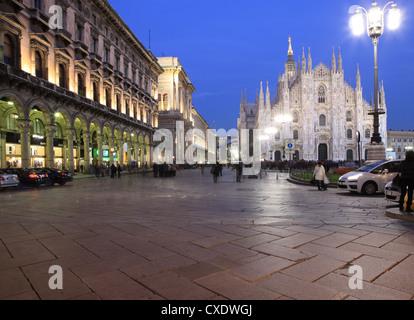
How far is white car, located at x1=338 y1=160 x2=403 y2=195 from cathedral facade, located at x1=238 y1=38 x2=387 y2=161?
5384 centimetres

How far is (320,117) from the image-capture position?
7025 centimetres

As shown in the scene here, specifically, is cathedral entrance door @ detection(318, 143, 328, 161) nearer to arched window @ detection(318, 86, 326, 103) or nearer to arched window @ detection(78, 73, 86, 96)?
arched window @ detection(318, 86, 326, 103)

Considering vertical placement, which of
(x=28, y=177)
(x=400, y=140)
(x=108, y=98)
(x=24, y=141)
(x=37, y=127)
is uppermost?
(x=108, y=98)

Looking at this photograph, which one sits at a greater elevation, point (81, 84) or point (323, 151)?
point (81, 84)

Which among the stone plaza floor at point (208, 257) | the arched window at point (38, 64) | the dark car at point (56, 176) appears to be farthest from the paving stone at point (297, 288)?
the arched window at point (38, 64)

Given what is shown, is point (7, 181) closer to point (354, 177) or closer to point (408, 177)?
point (354, 177)

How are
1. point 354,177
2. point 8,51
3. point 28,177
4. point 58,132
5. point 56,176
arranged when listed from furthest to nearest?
point 58,132, point 8,51, point 56,176, point 28,177, point 354,177

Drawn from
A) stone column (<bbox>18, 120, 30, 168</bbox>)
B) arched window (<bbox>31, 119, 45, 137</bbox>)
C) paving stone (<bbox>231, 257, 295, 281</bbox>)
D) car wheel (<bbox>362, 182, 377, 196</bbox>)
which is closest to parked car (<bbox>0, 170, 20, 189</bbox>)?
stone column (<bbox>18, 120, 30, 168</bbox>)

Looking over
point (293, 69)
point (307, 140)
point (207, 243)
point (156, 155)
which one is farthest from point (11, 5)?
point (293, 69)

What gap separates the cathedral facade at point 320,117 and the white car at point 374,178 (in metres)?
53.8

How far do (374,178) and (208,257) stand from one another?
10.3 meters

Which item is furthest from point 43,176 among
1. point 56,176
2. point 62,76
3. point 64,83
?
point 62,76

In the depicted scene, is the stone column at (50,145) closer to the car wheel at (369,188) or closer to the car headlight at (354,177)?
the car headlight at (354,177)
